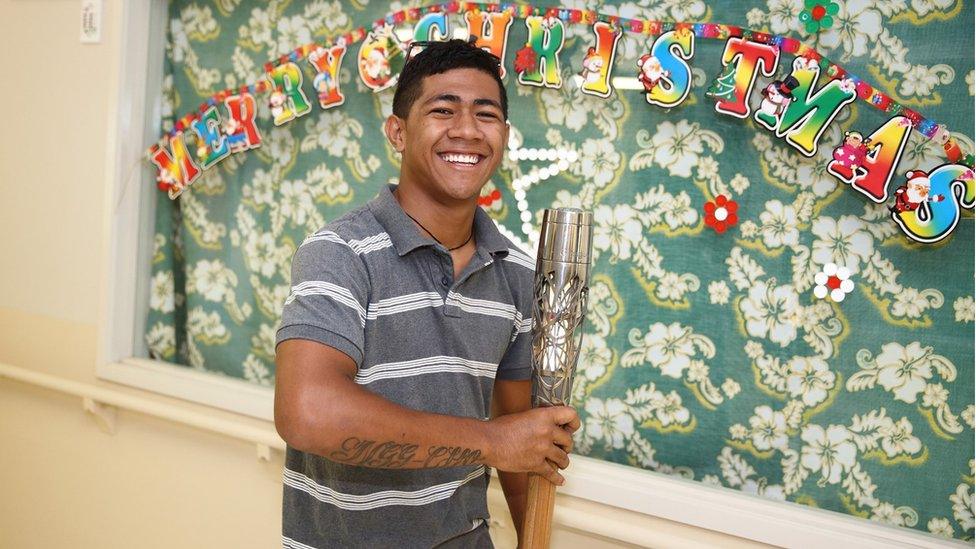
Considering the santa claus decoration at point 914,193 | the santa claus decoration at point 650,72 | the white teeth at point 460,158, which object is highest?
the santa claus decoration at point 650,72

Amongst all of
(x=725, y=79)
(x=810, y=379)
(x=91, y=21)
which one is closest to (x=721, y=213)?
(x=725, y=79)

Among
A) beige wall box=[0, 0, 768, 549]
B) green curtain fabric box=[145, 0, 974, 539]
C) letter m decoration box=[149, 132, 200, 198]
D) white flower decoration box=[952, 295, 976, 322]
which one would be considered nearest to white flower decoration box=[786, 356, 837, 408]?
green curtain fabric box=[145, 0, 974, 539]

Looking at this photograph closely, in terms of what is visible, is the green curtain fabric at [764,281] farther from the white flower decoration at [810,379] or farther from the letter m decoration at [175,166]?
the letter m decoration at [175,166]

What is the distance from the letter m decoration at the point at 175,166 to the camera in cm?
236

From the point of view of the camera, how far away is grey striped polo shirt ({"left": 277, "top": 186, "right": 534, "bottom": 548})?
1.18m

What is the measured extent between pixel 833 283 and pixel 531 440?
0.79 m

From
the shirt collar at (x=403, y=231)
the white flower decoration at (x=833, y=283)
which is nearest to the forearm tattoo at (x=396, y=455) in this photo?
the shirt collar at (x=403, y=231)

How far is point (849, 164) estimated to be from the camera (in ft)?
5.17

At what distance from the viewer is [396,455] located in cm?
111

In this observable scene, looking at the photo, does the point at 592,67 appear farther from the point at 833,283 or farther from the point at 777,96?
the point at 833,283

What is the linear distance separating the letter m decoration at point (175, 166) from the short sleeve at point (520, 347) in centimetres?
130

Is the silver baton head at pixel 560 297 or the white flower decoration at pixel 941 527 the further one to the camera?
the white flower decoration at pixel 941 527

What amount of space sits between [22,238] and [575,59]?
1.88 meters

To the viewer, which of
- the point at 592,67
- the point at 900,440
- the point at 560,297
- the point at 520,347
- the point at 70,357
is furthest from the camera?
the point at 70,357
